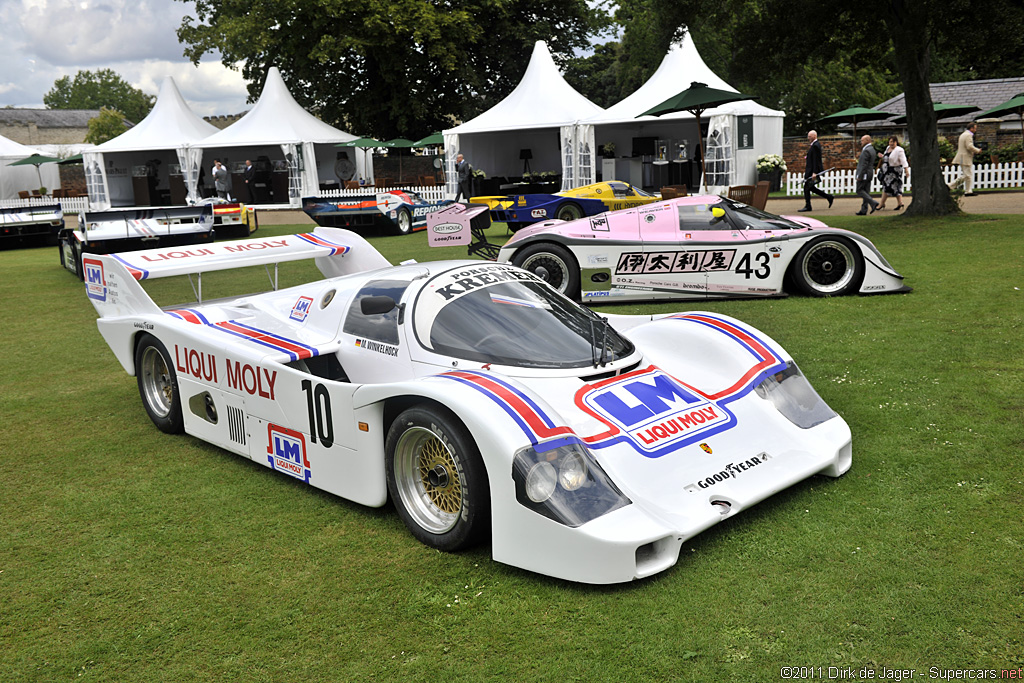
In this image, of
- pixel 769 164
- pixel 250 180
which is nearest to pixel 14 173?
pixel 250 180

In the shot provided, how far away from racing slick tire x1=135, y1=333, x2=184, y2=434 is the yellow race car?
1199 centimetres

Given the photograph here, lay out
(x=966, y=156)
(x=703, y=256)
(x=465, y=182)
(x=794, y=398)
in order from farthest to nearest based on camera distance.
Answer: (x=465, y=182), (x=966, y=156), (x=703, y=256), (x=794, y=398)

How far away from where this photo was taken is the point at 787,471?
13.8ft

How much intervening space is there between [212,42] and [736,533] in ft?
131

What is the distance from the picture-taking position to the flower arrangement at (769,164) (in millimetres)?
25672

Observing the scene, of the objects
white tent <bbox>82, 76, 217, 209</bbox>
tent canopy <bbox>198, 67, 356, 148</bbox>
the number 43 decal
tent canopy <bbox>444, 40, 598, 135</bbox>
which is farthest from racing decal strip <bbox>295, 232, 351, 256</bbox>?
white tent <bbox>82, 76, 217, 209</bbox>

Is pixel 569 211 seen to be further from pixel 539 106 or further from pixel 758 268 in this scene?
pixel 539 106

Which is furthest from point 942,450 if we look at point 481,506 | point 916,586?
point 481,506

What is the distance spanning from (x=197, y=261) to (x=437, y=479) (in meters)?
3.50

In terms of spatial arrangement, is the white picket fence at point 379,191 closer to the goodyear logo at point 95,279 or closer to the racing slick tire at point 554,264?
the racing slick tire at point 554,264

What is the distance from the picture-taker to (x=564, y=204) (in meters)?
17.6

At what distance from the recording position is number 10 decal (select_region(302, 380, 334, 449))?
177 inches

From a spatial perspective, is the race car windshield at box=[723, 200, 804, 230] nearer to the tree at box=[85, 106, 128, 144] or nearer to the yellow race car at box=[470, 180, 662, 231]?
the yellow race car at box=[470, 180, 662, 231]

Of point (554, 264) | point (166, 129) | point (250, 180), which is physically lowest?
point (554, 264)
